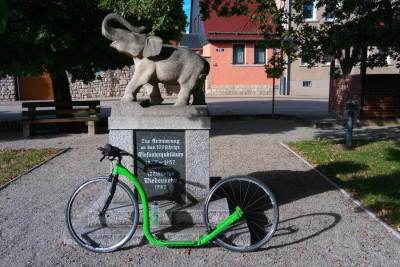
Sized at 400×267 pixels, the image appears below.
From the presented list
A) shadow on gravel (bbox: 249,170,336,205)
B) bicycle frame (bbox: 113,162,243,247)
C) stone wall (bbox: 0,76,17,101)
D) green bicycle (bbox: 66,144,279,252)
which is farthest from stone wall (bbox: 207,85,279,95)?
bicycle frame (bbox: 113,162,243,247)

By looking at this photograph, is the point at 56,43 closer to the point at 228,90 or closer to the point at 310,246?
the point at 310,246

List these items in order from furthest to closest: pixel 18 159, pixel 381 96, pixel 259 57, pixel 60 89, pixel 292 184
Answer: pixel 259 57, pixel 381 96, pixel 60 89, pixel 18 159, pixel 292 184

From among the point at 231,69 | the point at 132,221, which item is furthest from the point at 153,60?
the point at 231,69

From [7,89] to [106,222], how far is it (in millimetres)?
27697

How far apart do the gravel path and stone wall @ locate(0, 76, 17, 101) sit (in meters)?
22.8

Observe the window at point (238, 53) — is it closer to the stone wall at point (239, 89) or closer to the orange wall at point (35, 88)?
the stone wall at point (239, 89)

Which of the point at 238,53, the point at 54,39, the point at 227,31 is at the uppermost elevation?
the point at 227,31

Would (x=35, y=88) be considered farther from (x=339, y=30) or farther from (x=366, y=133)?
(x=366, y=133)

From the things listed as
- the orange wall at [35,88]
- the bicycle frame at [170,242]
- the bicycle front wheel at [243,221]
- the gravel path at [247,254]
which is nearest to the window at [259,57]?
the orange wall at [35,88]

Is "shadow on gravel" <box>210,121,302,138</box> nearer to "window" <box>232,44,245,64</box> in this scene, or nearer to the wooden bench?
the wooden bench

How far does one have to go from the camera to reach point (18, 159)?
26.6 feet

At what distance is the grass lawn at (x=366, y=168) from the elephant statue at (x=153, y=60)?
9.87 feet

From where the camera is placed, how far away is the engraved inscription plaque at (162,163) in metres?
4.38

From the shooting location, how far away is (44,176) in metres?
6.84
